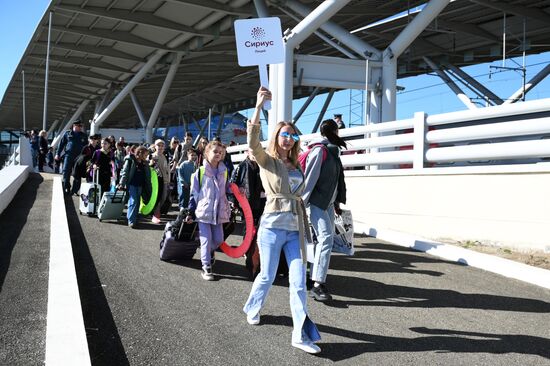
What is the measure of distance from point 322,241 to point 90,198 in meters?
6.52

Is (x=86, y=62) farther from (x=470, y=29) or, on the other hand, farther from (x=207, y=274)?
(x=207, y=274)

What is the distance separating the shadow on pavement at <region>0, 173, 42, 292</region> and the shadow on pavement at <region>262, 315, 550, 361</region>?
3180 millimetres

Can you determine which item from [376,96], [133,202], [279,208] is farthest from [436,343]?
[376,96]

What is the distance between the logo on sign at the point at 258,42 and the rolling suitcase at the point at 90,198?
7.00 m

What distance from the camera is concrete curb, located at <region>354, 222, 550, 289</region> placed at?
5805 mm

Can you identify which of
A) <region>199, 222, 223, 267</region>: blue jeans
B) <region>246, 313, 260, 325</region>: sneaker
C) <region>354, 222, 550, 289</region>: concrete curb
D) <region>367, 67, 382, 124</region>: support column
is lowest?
<region>246, 313, 260, 325</region>: sneaker

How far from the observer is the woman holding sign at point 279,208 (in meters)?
3.91

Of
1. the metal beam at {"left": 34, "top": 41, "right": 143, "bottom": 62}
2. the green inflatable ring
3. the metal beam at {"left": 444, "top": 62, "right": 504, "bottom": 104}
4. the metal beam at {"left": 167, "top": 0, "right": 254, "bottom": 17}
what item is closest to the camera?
the green inflatable ring

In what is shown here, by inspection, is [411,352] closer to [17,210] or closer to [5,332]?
[5,332]

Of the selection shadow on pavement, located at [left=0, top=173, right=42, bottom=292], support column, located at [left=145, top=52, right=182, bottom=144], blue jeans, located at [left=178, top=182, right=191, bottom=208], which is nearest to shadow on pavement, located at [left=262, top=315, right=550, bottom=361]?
shadow on pavement, located at [left=0, top=173, right=42, bottom=292]

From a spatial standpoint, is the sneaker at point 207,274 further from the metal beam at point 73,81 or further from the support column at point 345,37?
the metal beam at point 73,81

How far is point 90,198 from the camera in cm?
1026

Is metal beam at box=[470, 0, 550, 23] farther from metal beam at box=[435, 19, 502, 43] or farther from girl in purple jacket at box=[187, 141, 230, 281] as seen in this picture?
girl in purple jacket at box=[187, 141, 230, 281]

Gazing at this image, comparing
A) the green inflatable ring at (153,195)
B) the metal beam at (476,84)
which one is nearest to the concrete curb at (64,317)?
the green inflatable ring at (153,195)
